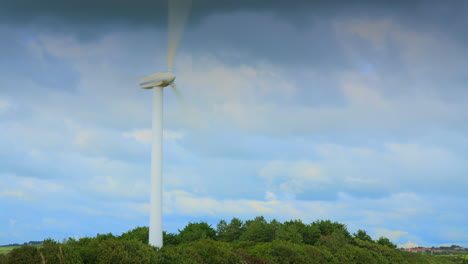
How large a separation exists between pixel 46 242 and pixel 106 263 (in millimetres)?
5659

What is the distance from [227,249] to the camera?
163 feet

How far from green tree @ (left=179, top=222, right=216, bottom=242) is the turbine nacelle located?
130 ft

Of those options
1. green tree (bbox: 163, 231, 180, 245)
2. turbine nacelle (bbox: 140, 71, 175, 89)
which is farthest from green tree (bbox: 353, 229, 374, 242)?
turbine nacelle (bbox: 140, 71, 175, 89)

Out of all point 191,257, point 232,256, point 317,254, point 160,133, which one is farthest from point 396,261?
point 160,133

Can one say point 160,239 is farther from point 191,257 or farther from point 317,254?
point 317,254

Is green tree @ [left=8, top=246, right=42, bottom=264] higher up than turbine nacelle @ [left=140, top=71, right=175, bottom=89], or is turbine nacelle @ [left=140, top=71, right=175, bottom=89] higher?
turbine nacelle @ [left=140, top=71, right=175, bottom=89]

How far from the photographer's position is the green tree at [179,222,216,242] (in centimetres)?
8063

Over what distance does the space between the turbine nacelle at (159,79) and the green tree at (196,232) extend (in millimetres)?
39541

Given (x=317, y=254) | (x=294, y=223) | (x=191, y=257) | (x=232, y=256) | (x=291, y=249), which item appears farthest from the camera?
(x=294, y=223)

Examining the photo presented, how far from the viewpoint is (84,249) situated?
38938mm

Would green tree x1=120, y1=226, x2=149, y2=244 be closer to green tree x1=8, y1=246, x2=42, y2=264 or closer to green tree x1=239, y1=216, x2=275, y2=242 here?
green tree x1=239, y1=216, x2=275, y2=242

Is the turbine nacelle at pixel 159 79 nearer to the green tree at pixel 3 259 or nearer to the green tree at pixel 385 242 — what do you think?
the green tree at pixel 3 259

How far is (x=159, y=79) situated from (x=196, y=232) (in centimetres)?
4154

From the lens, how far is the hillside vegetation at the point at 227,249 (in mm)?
36625
